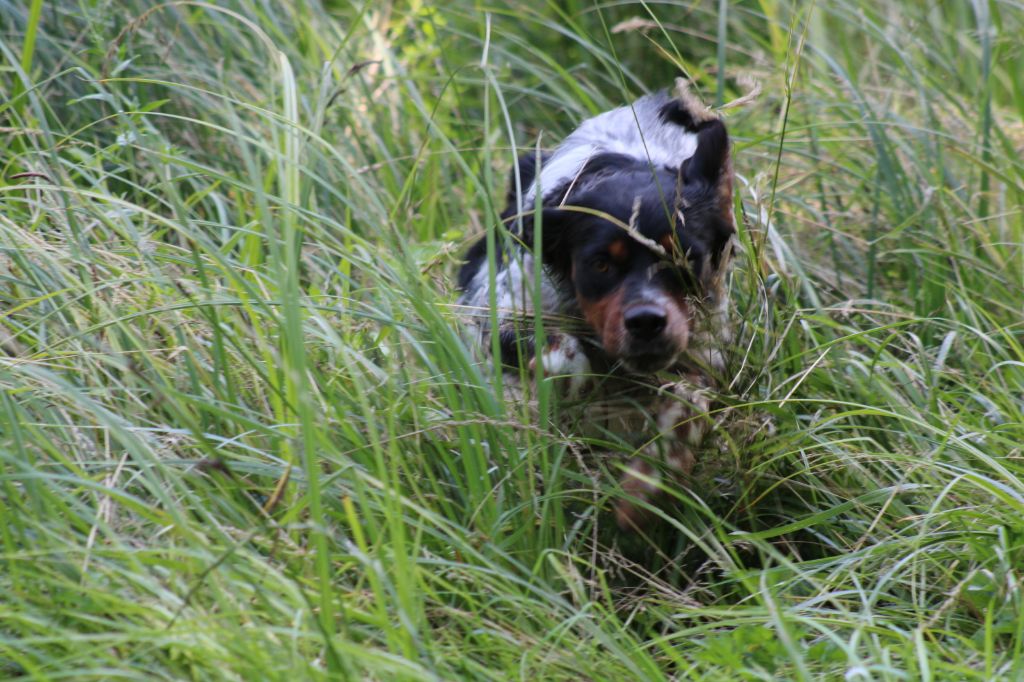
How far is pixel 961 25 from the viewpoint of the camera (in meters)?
4.82

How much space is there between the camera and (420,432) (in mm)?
2354

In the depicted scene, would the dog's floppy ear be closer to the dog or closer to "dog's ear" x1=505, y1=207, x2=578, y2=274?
the dog

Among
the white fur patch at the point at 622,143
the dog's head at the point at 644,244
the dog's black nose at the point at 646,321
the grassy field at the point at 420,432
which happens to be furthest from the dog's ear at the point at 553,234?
the dog's black nose at the point at 646,321

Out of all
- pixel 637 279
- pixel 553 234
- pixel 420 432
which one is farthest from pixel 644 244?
pixel 420 432

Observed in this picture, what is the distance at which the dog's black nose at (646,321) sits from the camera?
270cm

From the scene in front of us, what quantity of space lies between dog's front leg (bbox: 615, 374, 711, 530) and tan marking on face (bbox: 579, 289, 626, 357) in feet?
0.57

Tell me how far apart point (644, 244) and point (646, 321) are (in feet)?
0.57

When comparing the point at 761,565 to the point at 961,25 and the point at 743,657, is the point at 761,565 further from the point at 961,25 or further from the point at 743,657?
the point at 961,25

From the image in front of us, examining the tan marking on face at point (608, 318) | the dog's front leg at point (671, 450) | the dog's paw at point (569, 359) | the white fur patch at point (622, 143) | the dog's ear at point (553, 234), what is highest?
the white fur patch at point (622, 143)

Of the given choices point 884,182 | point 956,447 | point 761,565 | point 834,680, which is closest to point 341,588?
point 834,680

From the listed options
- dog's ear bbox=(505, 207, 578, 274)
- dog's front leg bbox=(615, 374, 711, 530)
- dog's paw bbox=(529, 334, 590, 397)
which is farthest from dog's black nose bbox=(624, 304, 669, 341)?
dog's ear bbox=(505, 207, 578, 274)

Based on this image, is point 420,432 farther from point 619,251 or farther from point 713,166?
point 713,166

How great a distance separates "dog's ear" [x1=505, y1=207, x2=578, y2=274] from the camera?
3035mm

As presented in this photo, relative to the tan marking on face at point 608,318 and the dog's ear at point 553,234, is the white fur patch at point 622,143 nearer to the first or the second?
the dog's ear at point 553,234
